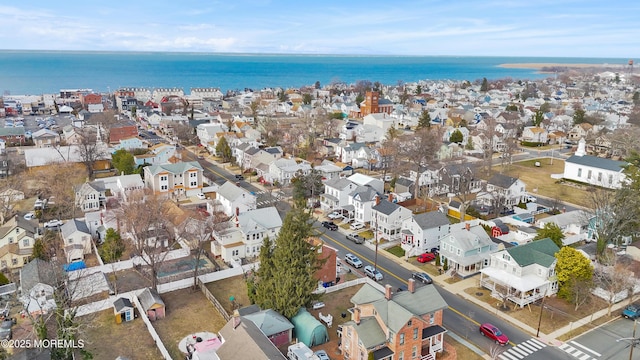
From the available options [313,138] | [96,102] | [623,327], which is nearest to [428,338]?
[623,327]

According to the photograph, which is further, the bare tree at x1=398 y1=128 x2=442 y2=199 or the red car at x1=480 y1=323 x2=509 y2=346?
the bare tree at x1=398 y1=128 x2=442 y2=199

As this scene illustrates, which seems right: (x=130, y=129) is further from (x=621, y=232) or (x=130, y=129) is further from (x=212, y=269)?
(x=621, y=232)

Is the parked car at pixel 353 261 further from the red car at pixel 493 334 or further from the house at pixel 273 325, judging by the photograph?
the red car at pixel 493 334

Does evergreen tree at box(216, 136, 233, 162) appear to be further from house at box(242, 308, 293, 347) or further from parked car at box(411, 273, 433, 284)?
house at box(242, 308, 293, 347)

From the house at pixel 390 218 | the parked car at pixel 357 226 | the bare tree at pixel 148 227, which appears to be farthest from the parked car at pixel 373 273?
the bare tree at pixel 148 227

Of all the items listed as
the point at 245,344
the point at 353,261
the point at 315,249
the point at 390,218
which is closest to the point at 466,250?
the point at 390,218

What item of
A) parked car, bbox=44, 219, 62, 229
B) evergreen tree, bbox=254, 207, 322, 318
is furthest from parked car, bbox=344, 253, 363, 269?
parked car, bbox=44, 219, 62, 229

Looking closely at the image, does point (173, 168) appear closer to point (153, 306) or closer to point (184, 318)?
point (153, 306)
